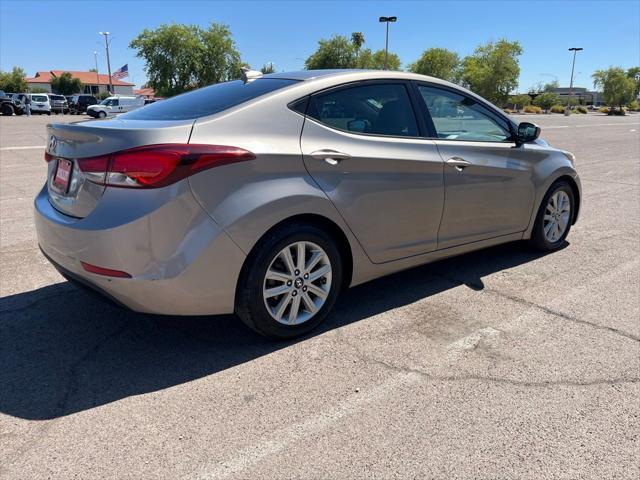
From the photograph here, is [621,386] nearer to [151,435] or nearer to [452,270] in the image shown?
[452,270]

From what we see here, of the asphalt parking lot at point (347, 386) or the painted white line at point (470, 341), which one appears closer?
the asphalt parking lot at point (347, 386)

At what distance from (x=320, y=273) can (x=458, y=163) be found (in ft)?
4.86

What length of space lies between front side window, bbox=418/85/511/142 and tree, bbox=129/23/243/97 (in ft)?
189

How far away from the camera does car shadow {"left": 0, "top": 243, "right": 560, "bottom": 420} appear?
109 inches

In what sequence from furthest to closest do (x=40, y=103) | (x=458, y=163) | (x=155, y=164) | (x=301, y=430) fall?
1. (x=40, y=103)
2. (x=458, y=163)
3. (x=155, y=164)
4. (x=301, y=430)

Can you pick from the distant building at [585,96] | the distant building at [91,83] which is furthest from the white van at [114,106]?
the distant building at [585,96]

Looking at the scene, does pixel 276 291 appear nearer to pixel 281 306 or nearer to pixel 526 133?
pixel 281 306

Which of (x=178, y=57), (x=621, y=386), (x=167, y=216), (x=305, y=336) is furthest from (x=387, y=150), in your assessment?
(x=178, y=57)

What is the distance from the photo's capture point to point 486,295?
165 inches

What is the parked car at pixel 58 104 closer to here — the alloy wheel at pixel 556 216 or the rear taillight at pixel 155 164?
the alloy wheel at pixel 556 216

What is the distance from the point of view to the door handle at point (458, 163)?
3.96 m

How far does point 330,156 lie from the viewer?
3258 millimetres

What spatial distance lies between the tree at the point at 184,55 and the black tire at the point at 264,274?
58.5 meters

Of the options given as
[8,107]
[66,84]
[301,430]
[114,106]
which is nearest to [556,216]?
[301,430]
